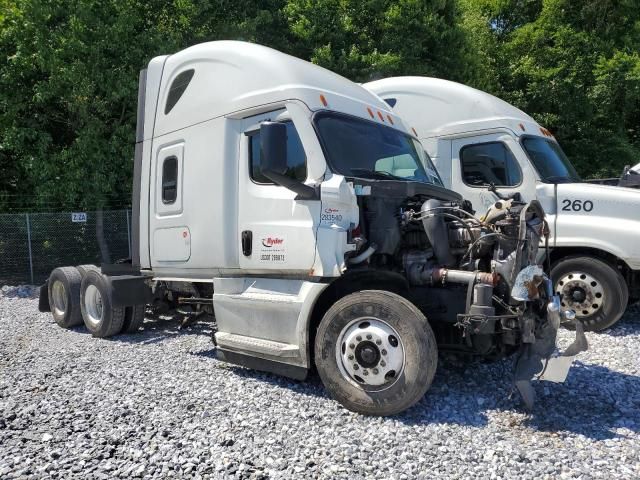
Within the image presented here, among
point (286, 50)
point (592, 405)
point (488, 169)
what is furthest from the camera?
point (286, 50)

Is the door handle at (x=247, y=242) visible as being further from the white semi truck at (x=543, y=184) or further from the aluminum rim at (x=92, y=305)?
the white semi truck at (x=543, y=184)

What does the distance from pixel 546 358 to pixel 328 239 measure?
196cm

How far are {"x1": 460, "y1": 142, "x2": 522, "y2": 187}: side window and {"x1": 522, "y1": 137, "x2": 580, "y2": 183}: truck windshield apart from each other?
11.2 inches

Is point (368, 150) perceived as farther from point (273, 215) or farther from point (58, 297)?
point (58, 297)

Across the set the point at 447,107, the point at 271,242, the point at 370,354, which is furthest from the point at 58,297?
the point at 447,107

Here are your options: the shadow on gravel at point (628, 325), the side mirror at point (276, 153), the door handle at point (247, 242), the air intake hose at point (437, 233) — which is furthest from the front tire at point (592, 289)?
the door handle at point (247, 242)

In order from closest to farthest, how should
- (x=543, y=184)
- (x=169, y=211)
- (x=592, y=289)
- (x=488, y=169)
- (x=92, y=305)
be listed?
1. (x=169, y=211)
2. (x=592, y=289)
3. (x=543, y=184)
4. (x=92, y=305)
5. (x=488, y=169)

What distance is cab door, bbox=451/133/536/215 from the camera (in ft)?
24.4

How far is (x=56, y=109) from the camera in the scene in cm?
1314

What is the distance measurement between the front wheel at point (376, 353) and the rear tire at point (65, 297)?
4.69 meters

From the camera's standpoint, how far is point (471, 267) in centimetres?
441

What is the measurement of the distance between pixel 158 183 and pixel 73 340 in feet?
8.40

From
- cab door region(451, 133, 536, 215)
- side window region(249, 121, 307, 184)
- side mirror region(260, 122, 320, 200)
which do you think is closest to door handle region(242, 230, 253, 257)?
side window region(249, 121, 307, 184)

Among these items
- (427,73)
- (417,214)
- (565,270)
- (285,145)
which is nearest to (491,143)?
(565,270)
